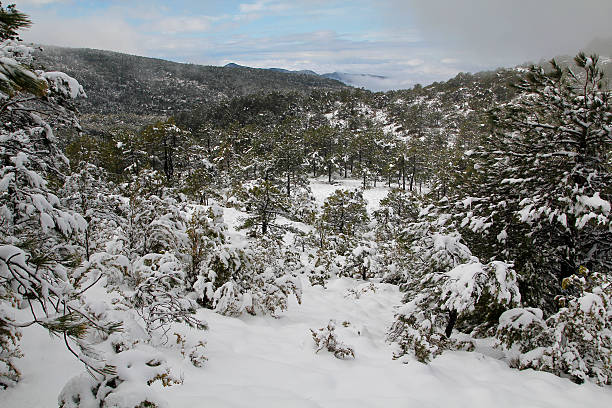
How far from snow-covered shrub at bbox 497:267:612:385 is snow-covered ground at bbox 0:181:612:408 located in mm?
251

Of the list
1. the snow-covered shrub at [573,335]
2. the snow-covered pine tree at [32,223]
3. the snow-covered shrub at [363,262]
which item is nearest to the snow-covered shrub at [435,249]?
the snow-covered shrub at [573,335]

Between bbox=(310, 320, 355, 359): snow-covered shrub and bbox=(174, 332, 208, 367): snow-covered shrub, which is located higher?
bbox=(174, 332, 208, 367): snow-covered shrub

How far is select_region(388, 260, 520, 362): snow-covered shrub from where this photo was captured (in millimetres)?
4789

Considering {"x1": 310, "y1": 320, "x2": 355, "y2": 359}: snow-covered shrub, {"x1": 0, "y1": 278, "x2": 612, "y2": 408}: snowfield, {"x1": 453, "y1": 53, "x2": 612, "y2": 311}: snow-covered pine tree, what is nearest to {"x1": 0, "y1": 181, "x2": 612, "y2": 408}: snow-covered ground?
{"x1": 0, "y1": 278, "x2": 612, "y2": 408}: snowfield

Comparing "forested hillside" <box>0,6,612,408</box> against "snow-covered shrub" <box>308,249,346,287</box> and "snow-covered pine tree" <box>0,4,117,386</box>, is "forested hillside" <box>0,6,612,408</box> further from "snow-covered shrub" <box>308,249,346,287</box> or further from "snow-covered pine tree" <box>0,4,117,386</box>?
"snow-covered shrub" <box>308,249,346,287</box>

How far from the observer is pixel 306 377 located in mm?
4059

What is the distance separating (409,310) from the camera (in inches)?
223

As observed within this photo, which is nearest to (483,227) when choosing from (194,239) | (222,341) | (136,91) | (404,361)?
(404,361)

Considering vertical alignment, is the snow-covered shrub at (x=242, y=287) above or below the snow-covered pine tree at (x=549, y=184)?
below

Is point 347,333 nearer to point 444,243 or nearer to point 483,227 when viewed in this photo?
point 444,243

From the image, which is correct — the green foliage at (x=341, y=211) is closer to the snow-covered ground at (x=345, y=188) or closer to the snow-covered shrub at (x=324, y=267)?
the snow-covered shrub at (x=324, y=267)

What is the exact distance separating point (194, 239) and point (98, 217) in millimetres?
3782

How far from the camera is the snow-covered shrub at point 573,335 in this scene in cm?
435

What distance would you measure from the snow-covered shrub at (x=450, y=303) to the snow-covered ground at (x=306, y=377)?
28 cm
